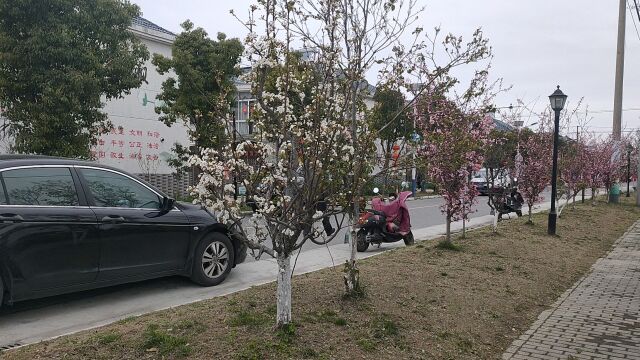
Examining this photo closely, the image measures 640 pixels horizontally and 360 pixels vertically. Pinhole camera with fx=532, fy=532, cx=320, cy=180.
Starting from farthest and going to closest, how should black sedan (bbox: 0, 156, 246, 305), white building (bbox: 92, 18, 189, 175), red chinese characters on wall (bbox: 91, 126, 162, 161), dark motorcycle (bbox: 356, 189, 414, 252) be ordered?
white building (bbox: 92, 18, 189, 175) → red chinese characters on wall (bbox: 91, 126, 162, 161) → dark motorcycle (bbox: 356, 189, 414, 252) → black sedan (bbox: 0, 156, 246, 305)

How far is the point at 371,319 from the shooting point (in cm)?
493

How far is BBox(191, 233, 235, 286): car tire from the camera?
22.0ft

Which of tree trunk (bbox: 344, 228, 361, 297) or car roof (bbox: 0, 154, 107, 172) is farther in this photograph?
tree trunk (bbox: 344, 228, 361, 297)

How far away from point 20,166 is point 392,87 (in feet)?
12.6

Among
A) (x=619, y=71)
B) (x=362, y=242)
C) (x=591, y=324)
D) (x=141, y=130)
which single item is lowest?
(x=591, y=324)

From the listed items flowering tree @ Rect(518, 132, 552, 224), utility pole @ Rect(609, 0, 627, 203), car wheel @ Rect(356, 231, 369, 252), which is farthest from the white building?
utility pole @ Rect(609, 0, 627, 203)

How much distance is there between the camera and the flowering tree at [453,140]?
7891 mm

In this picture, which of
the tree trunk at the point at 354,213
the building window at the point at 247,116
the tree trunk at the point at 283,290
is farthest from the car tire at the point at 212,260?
the tree trunk at the point at 283,290

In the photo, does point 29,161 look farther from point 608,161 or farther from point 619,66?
point 619,66

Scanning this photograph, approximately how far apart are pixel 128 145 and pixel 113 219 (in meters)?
16.4

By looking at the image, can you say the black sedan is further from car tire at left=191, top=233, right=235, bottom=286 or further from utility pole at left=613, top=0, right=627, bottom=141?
utility pole at left=613, top=0, right=627, bottom=141

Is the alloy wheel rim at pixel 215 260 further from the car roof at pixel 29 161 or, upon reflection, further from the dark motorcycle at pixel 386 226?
the dark motorcycle at pixel 386 226

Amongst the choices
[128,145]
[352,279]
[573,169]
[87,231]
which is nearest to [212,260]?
[87,231]

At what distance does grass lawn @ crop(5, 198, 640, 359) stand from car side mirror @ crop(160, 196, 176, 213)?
1.37m
